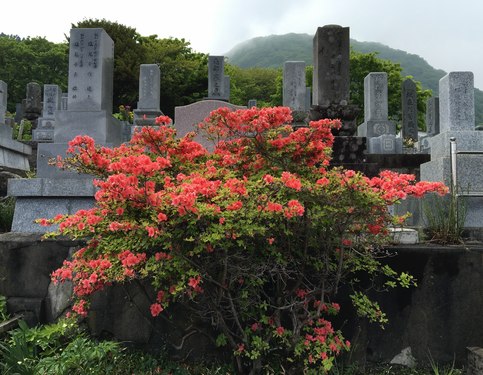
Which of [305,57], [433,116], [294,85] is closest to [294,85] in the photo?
[294,85]

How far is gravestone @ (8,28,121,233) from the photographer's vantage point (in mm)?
4348

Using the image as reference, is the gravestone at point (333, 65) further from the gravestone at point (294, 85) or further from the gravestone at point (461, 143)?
the gravestone at point (294, 85)

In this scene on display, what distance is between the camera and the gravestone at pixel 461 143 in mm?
4285

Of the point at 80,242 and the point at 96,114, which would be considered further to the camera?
the point at 96,114

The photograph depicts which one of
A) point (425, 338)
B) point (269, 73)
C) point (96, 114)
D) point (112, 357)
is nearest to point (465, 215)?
point (425, 338)

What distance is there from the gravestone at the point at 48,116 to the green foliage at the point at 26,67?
1300cm

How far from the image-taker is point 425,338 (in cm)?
334

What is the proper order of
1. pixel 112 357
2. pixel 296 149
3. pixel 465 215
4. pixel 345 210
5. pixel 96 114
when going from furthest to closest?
pixel 96 114 → pixel 465 215 → pixel 112 357 → pixel 296 149 → pixel 345 210

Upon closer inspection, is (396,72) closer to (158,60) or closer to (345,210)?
(158,60)

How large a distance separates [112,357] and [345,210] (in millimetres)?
2264

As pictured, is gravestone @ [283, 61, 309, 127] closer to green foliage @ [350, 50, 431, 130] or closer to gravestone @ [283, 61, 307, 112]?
gravestone @ [283, 61, 307, 112]

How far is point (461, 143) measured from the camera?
183 inches

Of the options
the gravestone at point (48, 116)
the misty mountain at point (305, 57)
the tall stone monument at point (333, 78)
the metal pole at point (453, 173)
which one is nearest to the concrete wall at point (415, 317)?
the metal pole at point (453, 173)

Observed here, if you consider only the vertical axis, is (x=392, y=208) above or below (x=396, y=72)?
below
